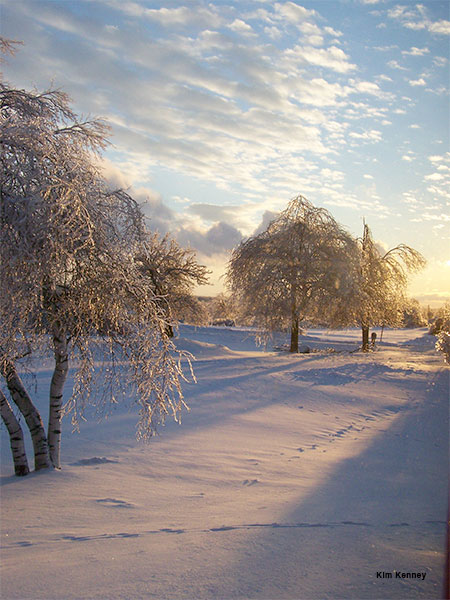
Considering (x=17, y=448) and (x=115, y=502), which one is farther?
(x=17, y=448)

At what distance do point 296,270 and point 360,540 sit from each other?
61.4ft

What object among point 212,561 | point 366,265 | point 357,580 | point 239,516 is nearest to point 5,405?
point 239,516

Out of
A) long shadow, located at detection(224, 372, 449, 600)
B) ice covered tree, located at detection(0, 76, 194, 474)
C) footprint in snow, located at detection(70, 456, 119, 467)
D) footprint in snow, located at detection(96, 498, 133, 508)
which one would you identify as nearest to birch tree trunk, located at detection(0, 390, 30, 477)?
ice covered tree, located at detection(0, 76, 194, 474)

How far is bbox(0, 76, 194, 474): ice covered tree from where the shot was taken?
167 inches

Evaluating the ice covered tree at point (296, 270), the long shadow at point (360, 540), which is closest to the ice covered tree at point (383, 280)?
the ice covered tree at point (296, 270)

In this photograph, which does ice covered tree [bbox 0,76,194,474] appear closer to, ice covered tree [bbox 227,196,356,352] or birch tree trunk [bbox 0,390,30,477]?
birch tree trunk [bbox 0,390,30,477]

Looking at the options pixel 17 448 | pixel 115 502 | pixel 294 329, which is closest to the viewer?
pixel 115 502

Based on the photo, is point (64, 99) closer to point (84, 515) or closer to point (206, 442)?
point (84, 515)

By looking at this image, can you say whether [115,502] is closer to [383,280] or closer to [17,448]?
[17,448]

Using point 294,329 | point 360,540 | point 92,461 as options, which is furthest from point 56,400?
point 294,329

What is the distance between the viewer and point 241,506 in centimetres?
567

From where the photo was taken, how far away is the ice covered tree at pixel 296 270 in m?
22.3

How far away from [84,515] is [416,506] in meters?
4.07

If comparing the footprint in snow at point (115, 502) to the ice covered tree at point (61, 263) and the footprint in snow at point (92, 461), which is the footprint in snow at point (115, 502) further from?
the footprint in snow at point (92, 461)
